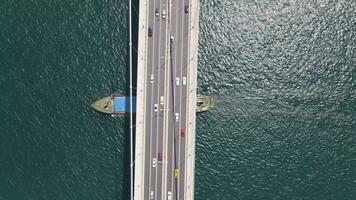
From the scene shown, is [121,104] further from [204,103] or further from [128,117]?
[204,103]

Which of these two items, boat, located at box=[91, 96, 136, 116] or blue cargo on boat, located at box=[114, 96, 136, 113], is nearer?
blue cargo on boat, located at box=[114, 96, 136, 113]

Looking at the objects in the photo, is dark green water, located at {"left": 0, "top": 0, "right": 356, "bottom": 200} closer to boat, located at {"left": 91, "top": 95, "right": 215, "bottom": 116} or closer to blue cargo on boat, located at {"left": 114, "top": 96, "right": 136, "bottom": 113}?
boat, located at {"left": 91, "top": 95, "right": 215, "bottom": 116}

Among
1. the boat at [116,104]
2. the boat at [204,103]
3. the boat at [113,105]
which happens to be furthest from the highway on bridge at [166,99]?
the boat at [113,105]

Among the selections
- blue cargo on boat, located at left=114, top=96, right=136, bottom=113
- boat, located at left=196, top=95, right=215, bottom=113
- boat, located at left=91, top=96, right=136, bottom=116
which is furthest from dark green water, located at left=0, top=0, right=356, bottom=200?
blue cargo on boat, located at left=114, top=96, right=136, bottom=113

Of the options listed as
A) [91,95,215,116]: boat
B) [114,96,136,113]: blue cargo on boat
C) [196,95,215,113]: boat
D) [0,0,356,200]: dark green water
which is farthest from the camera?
[114,96,136,113]: blue cargo on boat

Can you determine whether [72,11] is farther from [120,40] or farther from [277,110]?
[277,110]

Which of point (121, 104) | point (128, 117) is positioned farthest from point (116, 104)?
point (128, 117)
